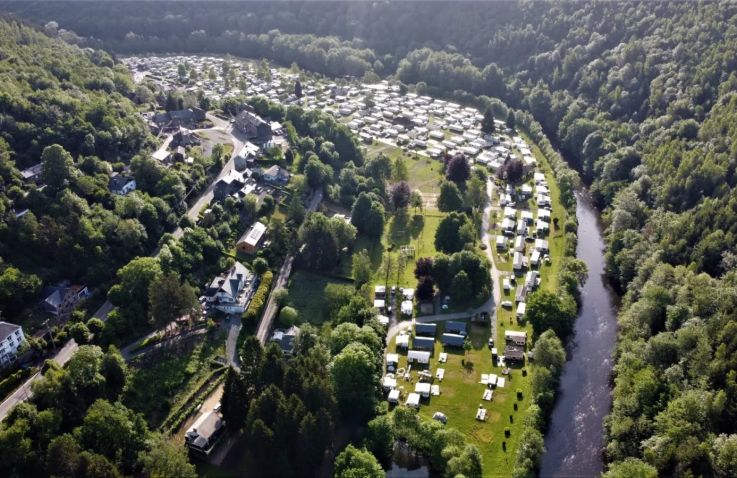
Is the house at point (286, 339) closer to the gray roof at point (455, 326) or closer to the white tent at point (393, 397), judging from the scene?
the white tent at point (393, 397)

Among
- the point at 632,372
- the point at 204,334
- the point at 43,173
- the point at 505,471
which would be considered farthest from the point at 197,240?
the point at 632,372

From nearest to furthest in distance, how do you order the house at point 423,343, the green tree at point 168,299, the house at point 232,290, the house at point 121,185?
the green tree at point 168,299, the house at point 423,343, the house at point 232,290, the house at point 121,185

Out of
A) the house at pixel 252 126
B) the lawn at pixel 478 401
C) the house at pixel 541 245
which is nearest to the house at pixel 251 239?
the lawn at pixel 478 401

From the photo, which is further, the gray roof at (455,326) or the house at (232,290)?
the house at (232,290)

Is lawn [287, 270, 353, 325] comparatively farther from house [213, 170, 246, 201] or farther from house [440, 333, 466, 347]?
house [213, 170, 246, 201]

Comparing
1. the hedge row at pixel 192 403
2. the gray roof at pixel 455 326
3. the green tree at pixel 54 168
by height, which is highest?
the green tree at pixel 54 168

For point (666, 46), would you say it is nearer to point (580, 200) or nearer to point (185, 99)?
point (580, 200)
